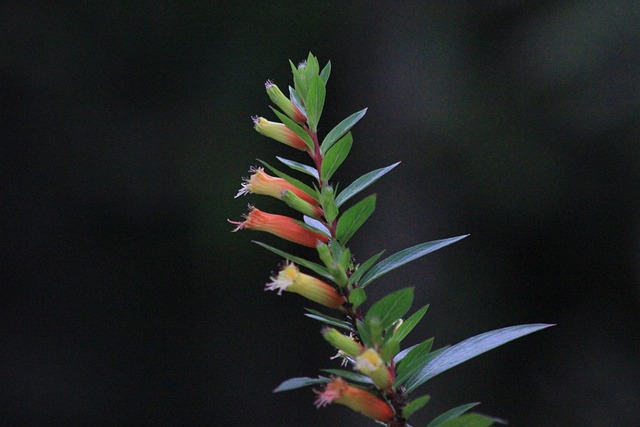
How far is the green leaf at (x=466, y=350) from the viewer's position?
1.44ft

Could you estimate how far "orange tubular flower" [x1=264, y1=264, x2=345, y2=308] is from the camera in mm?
529

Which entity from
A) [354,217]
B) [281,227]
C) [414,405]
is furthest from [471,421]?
[281,227]

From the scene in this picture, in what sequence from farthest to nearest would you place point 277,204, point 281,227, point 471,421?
point 277,204 → point 281,227 → point 471,421

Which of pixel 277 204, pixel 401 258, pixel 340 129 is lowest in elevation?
pixel 401 258

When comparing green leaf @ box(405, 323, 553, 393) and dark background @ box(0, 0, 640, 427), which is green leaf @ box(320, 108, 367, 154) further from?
dark background @ box(0, 0, 640, 427)

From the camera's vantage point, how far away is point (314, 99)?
52 cm

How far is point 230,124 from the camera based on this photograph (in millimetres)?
4148

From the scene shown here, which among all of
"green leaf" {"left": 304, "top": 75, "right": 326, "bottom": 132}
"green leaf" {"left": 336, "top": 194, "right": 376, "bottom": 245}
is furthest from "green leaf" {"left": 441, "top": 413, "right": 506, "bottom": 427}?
"green leaf" {"left": 304, "top": 75, "right": 326, "bottom": 132}

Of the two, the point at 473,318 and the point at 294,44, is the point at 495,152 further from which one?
the point at 294,44

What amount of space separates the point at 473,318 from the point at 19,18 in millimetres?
3140

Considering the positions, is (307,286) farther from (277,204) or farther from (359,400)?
(277,204)

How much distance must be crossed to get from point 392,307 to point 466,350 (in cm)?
6

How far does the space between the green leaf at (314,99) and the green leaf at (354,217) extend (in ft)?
0.29

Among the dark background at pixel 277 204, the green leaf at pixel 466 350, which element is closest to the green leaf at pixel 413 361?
the green leaf at pixel 466 350
